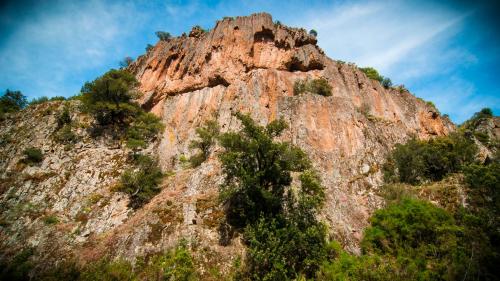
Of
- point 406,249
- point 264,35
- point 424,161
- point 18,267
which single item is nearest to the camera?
point 18,267

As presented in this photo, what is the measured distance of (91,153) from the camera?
34531 mm

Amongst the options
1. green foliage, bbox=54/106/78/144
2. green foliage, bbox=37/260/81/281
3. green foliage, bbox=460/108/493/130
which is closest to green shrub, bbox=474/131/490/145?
green foliage, bbox=460/108/493/130

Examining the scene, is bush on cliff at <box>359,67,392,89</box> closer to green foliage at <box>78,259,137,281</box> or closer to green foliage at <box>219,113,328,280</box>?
green foliage at <box>219,113,328,280</box>

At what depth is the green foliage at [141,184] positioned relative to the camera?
92.3ft

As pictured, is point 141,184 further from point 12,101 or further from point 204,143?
point 12,101

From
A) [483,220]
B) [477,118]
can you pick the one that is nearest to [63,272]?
[483,220]

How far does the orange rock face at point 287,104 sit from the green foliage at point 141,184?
361 centimetres

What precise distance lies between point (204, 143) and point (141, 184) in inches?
358

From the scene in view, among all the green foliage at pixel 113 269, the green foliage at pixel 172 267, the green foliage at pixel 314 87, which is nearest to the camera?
the green foliage at pixel 172 267

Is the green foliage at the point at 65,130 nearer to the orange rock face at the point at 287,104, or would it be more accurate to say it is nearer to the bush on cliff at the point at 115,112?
the bush on cliff at the point at 115,112

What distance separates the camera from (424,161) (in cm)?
3344

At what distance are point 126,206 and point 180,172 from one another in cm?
728

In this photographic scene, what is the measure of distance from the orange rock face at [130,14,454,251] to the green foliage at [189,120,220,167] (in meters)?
2.02

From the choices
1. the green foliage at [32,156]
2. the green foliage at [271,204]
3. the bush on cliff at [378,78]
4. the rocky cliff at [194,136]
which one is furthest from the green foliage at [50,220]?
the bush on cliff at [378,78]
